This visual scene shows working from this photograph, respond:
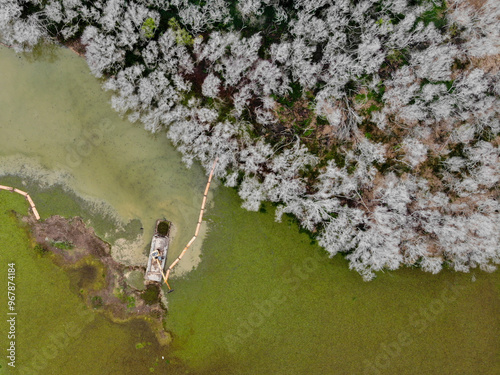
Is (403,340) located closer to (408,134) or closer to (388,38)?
(408,134)

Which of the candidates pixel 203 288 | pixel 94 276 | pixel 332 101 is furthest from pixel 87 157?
pixel 332 101

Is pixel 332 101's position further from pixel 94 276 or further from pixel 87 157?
pixel 94 276

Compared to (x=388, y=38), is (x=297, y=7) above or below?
below

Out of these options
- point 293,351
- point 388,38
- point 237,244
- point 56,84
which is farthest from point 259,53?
point 293,351

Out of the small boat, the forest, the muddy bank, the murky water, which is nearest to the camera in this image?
the forest

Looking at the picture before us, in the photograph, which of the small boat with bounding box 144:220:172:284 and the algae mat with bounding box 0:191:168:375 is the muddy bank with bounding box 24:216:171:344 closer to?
the algae mat with bounding box 0:191:168:375

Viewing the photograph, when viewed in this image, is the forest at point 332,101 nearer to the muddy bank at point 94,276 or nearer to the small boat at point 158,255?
the small boat at point 158,255

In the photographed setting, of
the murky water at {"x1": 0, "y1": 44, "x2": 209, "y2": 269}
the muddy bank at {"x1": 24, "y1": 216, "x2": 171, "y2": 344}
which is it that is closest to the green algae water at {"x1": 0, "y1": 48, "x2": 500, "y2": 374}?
the murky water at {"x1": 0, "y1": 44, "x2": 209, "y2": 269}

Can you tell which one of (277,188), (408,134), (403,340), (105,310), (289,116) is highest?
(408,134)
